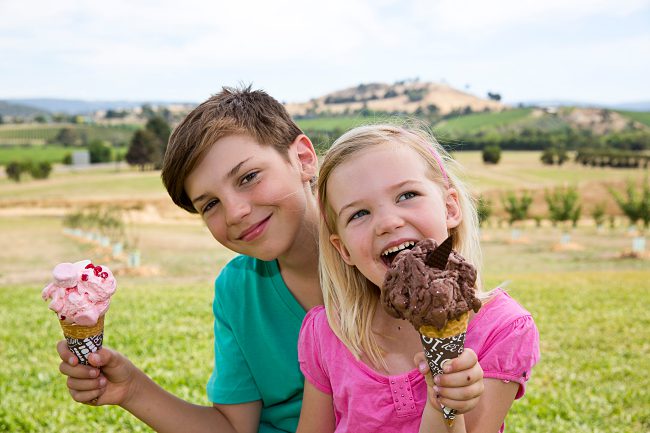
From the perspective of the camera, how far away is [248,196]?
2664 millimetres

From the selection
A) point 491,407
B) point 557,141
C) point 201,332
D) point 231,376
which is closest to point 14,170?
point 201,332

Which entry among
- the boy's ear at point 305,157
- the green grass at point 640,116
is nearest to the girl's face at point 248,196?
the boy's ear at point 305,157

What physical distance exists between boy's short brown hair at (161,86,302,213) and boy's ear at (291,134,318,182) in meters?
0.03

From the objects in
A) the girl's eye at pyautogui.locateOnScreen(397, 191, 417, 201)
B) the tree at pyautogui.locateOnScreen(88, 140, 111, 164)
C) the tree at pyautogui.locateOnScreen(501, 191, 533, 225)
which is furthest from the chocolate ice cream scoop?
the tree at pyautogui.locateOnScreen(88, 140, 111, 164)

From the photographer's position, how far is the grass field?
550cm

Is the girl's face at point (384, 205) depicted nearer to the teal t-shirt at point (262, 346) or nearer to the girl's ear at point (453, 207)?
the girl's ear at point (453, 207)

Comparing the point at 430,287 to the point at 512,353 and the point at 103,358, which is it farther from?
the point at 103,358

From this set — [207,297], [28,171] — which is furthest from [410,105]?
[207,297]

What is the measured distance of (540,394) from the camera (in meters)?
6.14

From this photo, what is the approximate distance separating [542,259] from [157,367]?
1860cm

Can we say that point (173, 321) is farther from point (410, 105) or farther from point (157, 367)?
point (410, 105)

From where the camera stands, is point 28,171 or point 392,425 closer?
point 392,425

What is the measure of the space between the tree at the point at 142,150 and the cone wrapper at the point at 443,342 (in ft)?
198

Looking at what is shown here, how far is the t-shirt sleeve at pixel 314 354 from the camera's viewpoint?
8.33 feet
